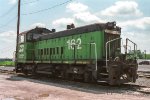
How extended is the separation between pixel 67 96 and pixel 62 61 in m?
6.37

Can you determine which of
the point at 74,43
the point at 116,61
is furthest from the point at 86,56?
the point at 116,61

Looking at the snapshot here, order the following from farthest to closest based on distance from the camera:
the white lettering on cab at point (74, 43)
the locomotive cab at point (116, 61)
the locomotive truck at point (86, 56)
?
1. the white lettering on cab at point (74, 43)
2. the locomotive truck at point (86, 56)
3. the locomotive cab at point (116, 61)

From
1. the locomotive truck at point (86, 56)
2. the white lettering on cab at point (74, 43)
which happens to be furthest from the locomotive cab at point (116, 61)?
the white lettering on cab at point (74, 43)

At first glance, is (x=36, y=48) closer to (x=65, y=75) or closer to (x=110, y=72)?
(x=65, y=75)

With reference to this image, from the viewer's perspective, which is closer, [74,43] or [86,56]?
[86,56]

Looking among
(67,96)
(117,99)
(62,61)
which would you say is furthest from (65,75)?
(117,99)

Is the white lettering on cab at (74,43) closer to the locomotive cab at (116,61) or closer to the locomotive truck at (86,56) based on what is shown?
the locomotive truck at (86,56)

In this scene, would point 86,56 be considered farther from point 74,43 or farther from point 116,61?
point 116,61

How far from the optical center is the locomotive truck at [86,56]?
14.4 metres

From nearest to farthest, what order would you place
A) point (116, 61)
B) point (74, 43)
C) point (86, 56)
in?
point (116, 61) → point (86, 56) → point (74, 43)

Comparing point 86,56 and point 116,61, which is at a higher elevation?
point 86,56

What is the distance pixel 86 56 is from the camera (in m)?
16.2

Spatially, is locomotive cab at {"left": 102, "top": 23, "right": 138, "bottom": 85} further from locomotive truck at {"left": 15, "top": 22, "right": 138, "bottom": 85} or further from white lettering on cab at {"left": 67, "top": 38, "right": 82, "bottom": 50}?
white lettering on cab at {"left": 67, "top": 38, "right": 82, "bottom": 50}

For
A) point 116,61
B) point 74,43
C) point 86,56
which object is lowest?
point 116,61
